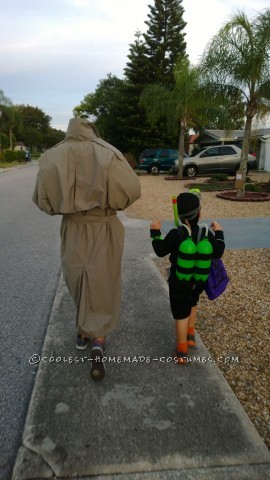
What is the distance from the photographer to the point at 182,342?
9.30 ft

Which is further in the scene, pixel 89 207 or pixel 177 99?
pixel 177 99

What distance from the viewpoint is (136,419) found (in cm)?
220

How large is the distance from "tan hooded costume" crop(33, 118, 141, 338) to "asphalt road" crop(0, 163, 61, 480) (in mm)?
617

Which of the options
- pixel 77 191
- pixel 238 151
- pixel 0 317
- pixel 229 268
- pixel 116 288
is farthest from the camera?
pixel 238 151

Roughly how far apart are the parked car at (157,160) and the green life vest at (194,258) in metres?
23.4

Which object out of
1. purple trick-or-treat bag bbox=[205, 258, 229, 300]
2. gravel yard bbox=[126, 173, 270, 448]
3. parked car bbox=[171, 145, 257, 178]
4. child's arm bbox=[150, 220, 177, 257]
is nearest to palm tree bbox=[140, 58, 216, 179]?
parked car bbox=[171, 145, 257, 178]

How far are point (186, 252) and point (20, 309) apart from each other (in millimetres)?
2086

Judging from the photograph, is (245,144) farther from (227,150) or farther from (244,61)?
(227,150)

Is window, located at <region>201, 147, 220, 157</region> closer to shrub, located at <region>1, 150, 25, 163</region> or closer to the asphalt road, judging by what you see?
the asphalt road

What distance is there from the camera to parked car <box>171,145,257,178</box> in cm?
2102

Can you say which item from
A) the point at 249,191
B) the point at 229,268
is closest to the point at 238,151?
the point at 249,191

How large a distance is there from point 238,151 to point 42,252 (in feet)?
57.4

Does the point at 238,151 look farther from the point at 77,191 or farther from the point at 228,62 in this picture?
the point at 77,191

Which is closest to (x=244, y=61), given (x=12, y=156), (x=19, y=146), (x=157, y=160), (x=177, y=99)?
(x=177, y=99)
